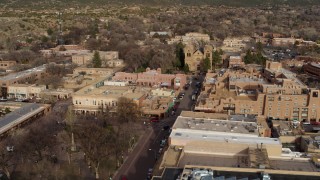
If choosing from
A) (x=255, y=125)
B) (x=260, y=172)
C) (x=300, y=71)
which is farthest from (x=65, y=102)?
(x=300, y=71)

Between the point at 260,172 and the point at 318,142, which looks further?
the point at 318,142

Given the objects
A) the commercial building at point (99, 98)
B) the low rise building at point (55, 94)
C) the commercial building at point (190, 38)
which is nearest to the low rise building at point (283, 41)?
the commercial building at point (190, 38)

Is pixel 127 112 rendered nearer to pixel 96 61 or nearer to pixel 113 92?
pixel 113 92

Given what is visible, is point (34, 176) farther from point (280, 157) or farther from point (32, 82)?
point (32, 82)

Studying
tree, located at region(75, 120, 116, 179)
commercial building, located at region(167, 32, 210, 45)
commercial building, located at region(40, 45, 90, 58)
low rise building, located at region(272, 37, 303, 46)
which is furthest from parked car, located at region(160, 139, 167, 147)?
low rise building, located at region(272, 37, 303, 46)

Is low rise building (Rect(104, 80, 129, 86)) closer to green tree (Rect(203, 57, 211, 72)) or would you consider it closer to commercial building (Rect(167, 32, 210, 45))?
green tree (Rect(203, 57, 211, 72))

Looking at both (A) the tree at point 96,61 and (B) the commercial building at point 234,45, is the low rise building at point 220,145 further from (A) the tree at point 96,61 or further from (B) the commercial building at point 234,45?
(B) the commercial building at point 234,45
